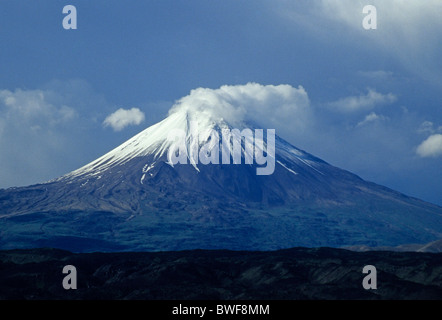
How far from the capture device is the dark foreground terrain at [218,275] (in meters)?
116

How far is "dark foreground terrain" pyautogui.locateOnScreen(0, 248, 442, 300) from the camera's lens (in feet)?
381

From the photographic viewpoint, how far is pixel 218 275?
134 metres

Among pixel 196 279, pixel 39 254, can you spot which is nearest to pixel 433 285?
pixel 196 279

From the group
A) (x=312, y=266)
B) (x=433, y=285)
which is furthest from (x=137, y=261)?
(x=433, y=285)

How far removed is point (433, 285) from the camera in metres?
121
